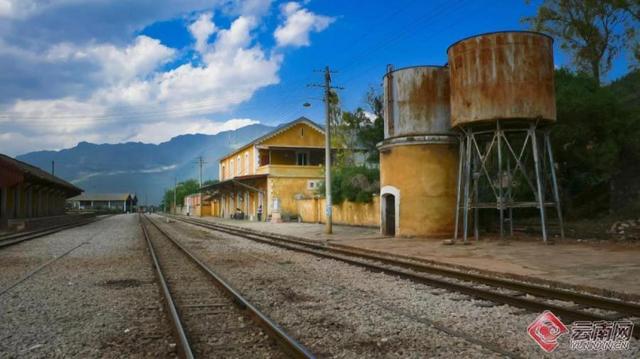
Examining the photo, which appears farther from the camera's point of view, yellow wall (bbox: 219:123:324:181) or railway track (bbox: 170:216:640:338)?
yellow wall (bbox: 219:123:324:181)

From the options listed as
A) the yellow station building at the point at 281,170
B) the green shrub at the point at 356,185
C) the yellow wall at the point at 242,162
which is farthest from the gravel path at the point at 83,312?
the yellow wall at the point at 242,162

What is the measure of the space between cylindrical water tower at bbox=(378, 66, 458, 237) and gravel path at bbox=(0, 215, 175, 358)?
31.6 ft

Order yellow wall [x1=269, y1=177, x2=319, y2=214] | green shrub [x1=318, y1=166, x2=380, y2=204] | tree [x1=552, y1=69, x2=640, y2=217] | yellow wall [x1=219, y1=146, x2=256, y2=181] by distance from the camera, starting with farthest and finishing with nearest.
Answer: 1. yellow wall [x1=219, y1=146, x2=256, y2=181]
2. yellow wall [x1=269, y1=177, x2=319, y2=214]
3. green shrub [x1=318, y1=166, x2=380, y2=204]
4. tree [x1=552, y1=69, x2=640, y2=217]

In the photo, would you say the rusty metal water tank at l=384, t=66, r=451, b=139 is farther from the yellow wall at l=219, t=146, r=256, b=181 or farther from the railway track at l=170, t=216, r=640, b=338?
the yellow wall at l=219, t=146, r=256, b=181

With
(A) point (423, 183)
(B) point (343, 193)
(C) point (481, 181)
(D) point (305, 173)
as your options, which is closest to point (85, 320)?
(A) point (423, 183)

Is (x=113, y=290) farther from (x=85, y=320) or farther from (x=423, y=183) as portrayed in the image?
(x=423, y=183)

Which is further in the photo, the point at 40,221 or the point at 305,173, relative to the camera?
the point at 305,173

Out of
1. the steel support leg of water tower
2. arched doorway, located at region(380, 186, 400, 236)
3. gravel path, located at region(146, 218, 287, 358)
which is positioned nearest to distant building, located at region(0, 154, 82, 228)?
arched doorway, located at region(380, 186, 400, 236)

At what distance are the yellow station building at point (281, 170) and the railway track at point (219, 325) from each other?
29270mm

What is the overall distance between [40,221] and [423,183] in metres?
26.8

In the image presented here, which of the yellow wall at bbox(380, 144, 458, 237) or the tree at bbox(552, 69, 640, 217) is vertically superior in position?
the tree at bbox(552, 69, 640, 217)

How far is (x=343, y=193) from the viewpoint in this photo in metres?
30.8

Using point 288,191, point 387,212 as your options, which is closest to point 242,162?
point 288,191

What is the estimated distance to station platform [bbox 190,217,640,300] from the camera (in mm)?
8633
